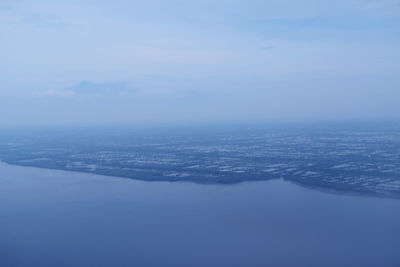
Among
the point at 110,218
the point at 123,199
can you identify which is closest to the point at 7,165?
the point at 123,199

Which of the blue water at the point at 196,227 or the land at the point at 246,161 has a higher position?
the land at the point at 246,161

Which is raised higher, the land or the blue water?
the land

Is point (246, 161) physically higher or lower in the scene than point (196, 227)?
higher

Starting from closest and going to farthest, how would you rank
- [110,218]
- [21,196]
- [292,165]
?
[110,218], [21,196], [292,165]

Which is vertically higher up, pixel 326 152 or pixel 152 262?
pixel 326 152

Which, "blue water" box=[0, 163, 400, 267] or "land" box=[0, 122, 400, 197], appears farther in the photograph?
"land" box=[0, 122, 400, 197]

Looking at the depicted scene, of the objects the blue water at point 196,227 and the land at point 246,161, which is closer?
the blue water at point 196,227

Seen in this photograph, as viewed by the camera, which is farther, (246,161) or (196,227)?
(246,161)

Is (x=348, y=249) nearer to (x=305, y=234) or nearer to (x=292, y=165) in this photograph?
(x=305, y=234)
